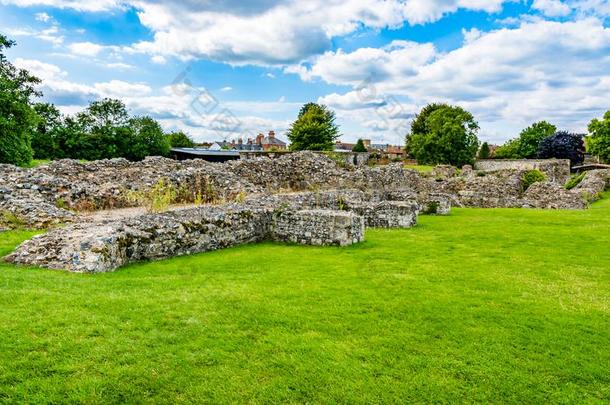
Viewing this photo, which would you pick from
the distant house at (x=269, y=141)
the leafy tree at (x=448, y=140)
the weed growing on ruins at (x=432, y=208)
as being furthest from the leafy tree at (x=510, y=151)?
the weed growing on ruins at (x=432, y=208)

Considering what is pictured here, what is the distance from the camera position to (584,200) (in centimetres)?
2442

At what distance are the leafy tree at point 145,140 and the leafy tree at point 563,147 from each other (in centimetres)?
5661

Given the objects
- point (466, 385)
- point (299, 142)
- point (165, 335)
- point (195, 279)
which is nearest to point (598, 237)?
point (466, 385)

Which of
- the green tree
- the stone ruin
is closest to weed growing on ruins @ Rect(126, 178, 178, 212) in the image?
the stone ruin

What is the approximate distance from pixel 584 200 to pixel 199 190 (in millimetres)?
21144

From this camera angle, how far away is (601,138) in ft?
184

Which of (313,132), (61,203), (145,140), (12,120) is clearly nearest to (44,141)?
(145,140)

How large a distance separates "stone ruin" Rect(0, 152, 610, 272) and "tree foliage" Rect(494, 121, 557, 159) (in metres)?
50.1

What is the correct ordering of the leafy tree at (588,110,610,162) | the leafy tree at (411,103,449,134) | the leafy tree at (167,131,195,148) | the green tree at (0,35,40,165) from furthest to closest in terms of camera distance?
the leafy tree at (167,131,195,148), the leafy tree at (411,103,449,134), the leafy tree at (588,110,610,162), the green tree at (0,35,40,165)

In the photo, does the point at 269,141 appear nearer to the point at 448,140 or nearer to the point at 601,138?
the point at 448,140

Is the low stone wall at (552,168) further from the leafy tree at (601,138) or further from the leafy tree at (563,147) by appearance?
the leafy tree at (563,147)

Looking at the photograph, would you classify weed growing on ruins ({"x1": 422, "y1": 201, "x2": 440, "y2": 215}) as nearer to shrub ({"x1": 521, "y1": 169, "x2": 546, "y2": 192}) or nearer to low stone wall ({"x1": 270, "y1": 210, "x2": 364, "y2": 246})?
low stone wall ({"x1": 270, "y1": 210, "x2": 364, "y2": 246})

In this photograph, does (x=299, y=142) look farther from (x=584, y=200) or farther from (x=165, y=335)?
(x=165, y=335)

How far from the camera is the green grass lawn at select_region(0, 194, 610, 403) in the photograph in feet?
13.5
